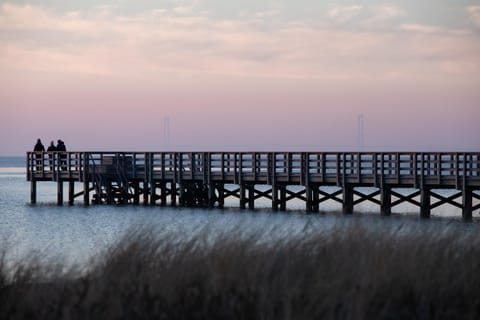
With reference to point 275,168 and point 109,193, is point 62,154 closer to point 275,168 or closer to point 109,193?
point 109,193

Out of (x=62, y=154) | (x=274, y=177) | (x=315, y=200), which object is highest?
(x=62, y=154)

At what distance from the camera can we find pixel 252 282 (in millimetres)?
12617

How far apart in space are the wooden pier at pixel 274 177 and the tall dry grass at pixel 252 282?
87.2 feet

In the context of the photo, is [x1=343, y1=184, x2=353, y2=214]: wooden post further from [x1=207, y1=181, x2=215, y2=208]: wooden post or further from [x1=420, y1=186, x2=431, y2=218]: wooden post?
[x1=207, y1=181, x2=215, y2=208]: wooden post

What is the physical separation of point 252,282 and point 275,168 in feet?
111

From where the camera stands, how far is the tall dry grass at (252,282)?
12195 millimetres

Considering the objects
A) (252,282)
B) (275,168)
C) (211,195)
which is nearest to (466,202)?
(275,168)

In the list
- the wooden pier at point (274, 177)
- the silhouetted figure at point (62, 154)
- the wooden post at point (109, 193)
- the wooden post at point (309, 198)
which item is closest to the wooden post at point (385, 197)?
the wooden pier at point (274, 177)

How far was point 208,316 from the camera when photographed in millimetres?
12109

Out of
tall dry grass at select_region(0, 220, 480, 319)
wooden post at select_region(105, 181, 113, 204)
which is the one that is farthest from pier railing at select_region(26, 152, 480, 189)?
tall dry grass at select_region(0, 220, 480, 319)

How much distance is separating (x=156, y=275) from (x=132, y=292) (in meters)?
0.50

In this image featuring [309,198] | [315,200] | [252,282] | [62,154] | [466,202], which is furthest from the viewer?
[62,154]

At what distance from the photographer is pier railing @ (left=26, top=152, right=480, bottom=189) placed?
1617 inches

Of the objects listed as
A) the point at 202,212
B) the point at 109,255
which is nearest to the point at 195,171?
the point at 202,212
